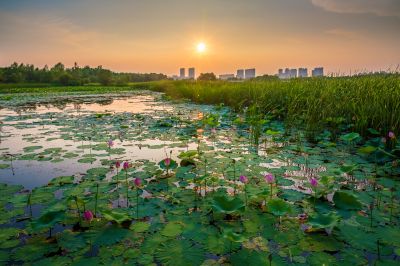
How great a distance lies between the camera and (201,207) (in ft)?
8.93

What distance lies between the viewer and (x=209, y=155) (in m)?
4.64

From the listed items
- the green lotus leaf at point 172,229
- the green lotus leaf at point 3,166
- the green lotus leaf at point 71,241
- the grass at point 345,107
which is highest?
the grass at point 345,107

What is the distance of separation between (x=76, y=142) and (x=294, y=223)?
4980 millimetres

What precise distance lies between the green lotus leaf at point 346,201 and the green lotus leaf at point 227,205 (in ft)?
3.39

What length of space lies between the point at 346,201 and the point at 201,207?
140 cm

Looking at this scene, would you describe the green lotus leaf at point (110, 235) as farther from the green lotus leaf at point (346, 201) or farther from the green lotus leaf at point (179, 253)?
the green lotus leaf at point (346, 201)

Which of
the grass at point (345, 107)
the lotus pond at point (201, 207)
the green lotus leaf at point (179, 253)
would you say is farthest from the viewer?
the grass at point (345, 107)

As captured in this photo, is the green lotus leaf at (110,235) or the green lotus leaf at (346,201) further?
the green lotus leaf at (346,201)

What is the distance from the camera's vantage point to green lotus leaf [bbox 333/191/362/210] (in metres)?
2.56

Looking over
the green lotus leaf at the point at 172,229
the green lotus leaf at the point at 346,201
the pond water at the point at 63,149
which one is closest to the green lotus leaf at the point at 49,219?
the green lotus leaf at the point at 172,229

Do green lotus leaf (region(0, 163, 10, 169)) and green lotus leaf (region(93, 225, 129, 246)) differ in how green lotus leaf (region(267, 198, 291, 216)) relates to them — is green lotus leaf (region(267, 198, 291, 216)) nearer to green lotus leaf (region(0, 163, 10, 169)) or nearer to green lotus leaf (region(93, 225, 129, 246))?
green lotus leaf (region(93, 225, 129, 246))

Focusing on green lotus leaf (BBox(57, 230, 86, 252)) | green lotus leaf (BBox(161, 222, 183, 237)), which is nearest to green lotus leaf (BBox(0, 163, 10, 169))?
green lotus leaf (BBox(57, 230, 86, 252))

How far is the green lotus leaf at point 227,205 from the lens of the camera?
223 cm

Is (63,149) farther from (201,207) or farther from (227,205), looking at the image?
(227,205)
